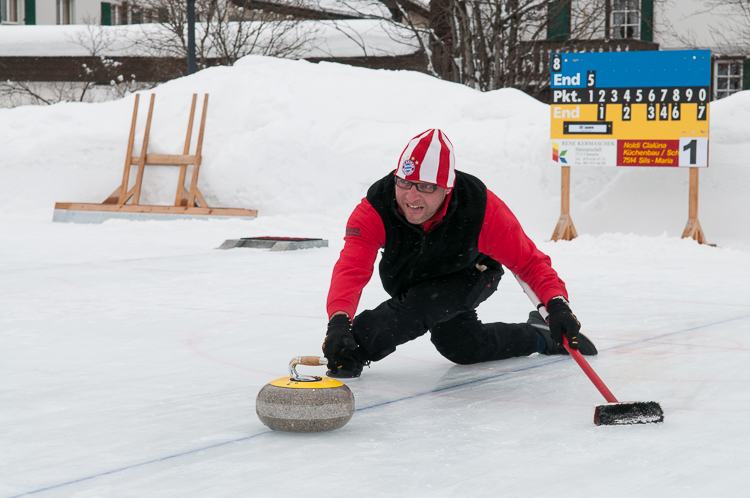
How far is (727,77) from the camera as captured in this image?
1930 cm

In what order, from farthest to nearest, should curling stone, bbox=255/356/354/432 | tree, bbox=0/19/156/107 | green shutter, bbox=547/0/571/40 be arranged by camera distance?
tree, bbox=0/19/156/107
green shutter, bbox=547/0/571/40
curling stone, bbox=255/356/354/432

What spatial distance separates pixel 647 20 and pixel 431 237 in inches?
708

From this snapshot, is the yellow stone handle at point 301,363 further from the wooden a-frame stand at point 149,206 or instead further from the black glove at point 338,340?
the wooden a-frame stand at point 149,206

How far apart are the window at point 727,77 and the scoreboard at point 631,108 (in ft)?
36.1

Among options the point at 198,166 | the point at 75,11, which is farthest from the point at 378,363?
the point at 75,11

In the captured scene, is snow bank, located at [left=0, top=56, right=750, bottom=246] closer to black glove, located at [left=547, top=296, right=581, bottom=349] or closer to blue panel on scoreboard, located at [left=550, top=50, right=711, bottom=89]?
blue panel on scoreboard, located at [left=550, top=50, right=711, bottom=89]

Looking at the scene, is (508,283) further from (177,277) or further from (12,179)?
(12,179)

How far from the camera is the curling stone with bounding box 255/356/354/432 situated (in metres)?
2.46

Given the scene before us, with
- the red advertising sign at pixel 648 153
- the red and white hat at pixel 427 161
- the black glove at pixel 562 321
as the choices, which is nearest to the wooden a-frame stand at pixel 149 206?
the red advertising sign at pixel 648 153

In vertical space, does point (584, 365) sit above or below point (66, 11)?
below

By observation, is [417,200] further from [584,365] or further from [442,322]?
[584,365]

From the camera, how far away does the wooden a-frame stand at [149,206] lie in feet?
38.1

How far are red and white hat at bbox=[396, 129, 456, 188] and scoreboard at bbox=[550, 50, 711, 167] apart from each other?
22.6 feet

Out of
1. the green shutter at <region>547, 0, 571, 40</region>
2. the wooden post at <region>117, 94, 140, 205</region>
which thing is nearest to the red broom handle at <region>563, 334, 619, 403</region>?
the wooden post at <region>117, 94, 140, 205</region>
